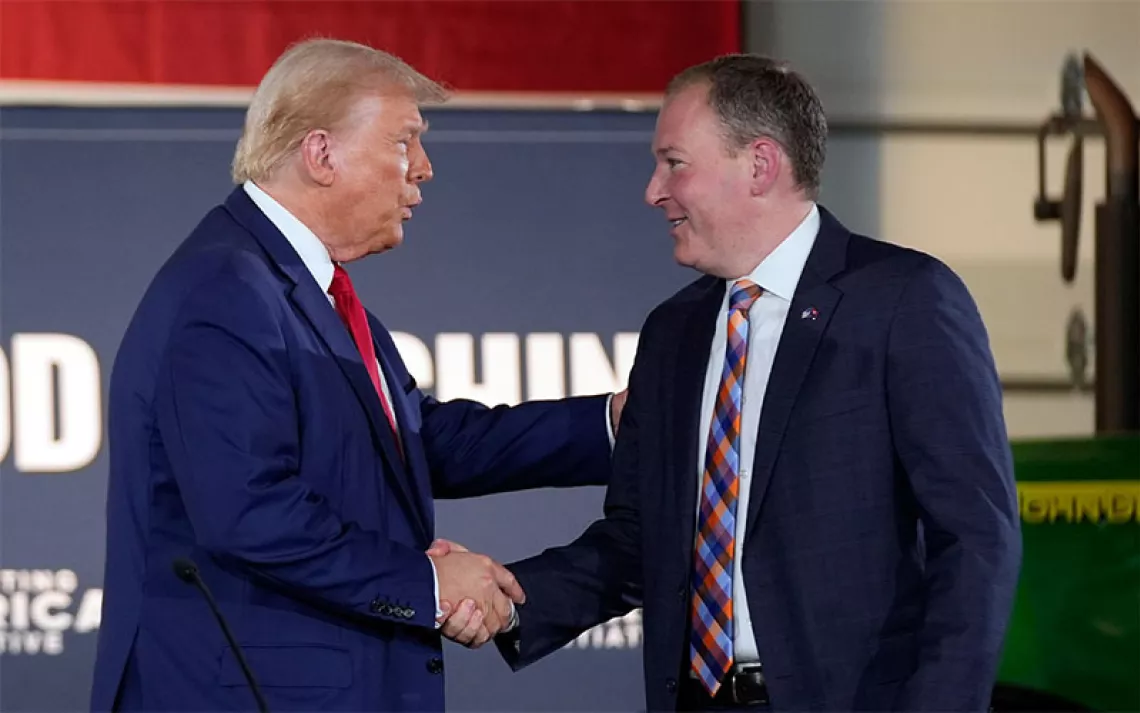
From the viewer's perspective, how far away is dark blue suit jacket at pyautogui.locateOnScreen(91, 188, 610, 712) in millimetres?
2340

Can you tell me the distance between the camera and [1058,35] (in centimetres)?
495

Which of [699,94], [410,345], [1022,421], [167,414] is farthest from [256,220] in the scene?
[1022,421]

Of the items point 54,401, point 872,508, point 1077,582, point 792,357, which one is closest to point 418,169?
point 792,357

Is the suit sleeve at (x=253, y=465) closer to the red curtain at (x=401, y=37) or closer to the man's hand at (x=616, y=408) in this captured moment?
the man's hand at (x=616, y=408)

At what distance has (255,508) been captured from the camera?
232cm

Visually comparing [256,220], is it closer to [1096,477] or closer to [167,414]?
[167,414]

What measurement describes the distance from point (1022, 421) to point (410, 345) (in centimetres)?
196

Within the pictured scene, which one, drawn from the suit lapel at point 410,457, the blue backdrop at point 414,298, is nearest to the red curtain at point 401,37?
the blue backdrop at point 414,298

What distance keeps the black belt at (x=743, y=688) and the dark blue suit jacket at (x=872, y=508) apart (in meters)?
0.03

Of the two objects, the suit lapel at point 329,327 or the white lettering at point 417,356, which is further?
the white lettering at point 417,356

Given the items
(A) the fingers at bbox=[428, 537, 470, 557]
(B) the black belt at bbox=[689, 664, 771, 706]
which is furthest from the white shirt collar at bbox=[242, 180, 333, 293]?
(B) the black belt at bbox=[689, 664, 771, 706]

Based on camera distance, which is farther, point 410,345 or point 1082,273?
point 1082,273

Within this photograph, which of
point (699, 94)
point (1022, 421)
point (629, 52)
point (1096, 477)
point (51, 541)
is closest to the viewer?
point (699, 94)

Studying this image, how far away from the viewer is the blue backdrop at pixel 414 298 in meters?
3.95
